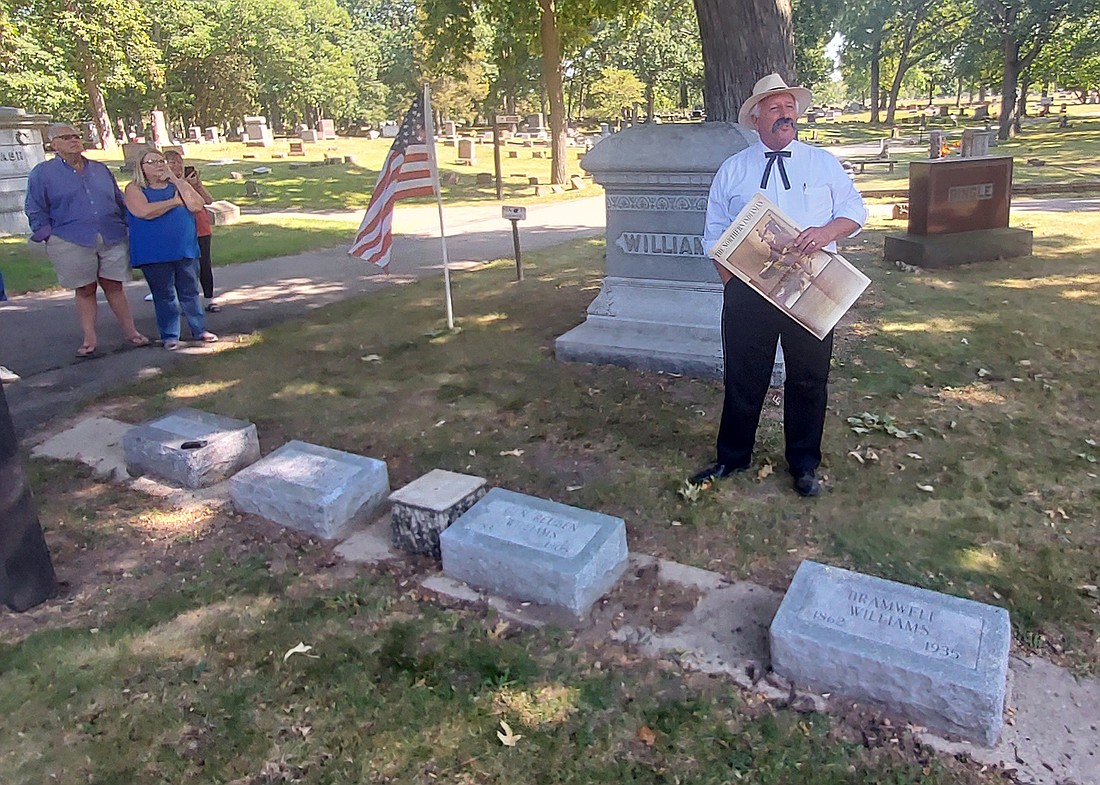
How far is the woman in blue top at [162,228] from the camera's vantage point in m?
6.16

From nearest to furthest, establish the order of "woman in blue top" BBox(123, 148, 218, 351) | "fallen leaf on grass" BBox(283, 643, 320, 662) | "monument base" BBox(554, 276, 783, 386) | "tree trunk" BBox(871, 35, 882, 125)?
"fallen leaf on grass" BBox(283, 643, 320, 662) → "monument base" BBox(554, 276, 783, 386) → "woman in blue top" BBox(123, 148, 218, 351) → "tree trunk" BBox(871, 35, 882, 125)

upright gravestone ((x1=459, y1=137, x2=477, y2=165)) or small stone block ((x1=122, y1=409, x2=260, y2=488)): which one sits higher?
upright gravestone ((x1=459, y1=137, x2=477, y2=165))

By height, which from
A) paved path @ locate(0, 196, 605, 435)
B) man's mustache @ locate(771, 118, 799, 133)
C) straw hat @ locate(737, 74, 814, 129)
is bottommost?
paved path @ locate(0, 196, 605, 435)

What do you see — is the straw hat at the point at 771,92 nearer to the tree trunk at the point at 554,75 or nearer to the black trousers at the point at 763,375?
the black trousers at the point at 763,375

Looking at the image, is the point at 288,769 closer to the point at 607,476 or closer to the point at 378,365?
the point at 607,476

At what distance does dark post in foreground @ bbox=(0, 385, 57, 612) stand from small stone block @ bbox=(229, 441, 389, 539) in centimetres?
88

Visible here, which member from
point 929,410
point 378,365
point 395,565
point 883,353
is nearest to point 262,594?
point 395,565

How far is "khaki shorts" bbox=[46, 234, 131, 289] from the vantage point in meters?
6.16

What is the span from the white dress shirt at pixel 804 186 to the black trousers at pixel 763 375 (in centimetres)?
35

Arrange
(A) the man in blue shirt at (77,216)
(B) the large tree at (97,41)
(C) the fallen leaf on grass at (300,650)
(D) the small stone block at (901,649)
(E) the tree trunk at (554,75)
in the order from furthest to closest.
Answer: (B) the large tree at (97,41)
(E) the tree trunk at (554,75)
(A) the man in blue shirt at (77,216)
(C) the fallen leaf on grass at (300,650)
(D) the small stone block at (901,649)

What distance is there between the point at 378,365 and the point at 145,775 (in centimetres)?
409

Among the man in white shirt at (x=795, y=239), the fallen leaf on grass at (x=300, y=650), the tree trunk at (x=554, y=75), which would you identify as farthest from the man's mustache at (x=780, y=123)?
the tree trunk at (x=554, y=75)

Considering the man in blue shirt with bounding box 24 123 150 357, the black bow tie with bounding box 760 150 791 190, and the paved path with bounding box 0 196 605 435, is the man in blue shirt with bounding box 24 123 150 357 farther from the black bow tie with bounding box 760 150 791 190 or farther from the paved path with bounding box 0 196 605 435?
the black bow tie with bounding box 760 150 791 190

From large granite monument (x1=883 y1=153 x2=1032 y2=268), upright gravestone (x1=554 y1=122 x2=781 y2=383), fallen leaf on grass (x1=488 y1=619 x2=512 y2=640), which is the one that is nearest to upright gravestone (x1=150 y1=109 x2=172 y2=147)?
large granite monument (x1=883 y1=153 x2=1032 y2=268)
